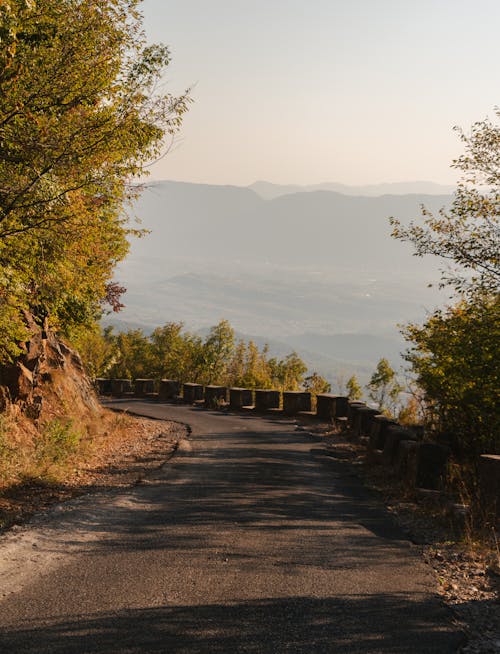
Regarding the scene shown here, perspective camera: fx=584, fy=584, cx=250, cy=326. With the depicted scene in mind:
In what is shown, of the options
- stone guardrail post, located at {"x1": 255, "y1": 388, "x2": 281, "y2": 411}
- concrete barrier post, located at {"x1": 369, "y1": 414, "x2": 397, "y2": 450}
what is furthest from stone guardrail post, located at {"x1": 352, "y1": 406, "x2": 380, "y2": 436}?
stone guardrail post, located at {"x1": 255, "y1": 388, "x2": 281, "y2": 411}

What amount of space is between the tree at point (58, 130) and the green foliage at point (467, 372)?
6.81m

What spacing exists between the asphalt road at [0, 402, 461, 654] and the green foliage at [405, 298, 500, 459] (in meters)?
3.11

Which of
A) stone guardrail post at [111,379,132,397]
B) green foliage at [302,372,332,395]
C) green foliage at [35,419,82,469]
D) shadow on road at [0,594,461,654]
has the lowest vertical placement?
shadow on road at [0,594,461,654]

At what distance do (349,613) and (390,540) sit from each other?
2.63 meters

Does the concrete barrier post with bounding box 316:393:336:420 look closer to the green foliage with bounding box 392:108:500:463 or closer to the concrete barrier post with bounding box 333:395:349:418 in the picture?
the concrete barrier post with bounding box 333:395:349:418

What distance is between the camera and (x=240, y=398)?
27578mm

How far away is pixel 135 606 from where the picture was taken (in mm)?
5203

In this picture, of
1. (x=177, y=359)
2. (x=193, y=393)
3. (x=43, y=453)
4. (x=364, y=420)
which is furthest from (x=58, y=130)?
(x=177, y=359)

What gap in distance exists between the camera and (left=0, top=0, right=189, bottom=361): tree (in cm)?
904

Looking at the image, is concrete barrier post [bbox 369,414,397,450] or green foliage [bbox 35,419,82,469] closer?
green foliage [bbox 35,419,82,469]

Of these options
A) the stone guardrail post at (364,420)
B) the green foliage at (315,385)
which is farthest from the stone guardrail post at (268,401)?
the green foliage at (315,385)

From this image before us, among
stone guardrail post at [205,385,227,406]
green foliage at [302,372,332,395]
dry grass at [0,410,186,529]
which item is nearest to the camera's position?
dry grass at [0,410,186,529]

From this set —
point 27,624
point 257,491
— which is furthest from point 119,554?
point 257,491

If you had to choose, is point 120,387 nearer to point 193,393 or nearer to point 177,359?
point 193,393
